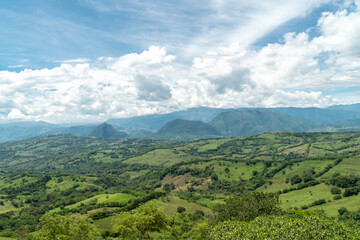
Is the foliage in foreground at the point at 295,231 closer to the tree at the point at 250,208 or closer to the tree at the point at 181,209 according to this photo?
the tree at the point at 250,208

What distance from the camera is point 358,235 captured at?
48.1m

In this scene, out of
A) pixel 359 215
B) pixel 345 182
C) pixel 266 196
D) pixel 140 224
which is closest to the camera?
pixel 140 224

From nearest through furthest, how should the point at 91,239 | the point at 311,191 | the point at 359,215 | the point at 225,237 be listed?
1. the point at 225,237
2. the point at 91,239
3. the point at 359,215
4. the point at 311,191

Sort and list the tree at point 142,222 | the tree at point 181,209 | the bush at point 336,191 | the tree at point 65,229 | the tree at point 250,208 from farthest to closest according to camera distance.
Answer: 1. the tree at point 181,209
2. the bush at point 336,191
3. the tree at point 250,208
4. the tree at point 142,222
5. the tree at point 65,229

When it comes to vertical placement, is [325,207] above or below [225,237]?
below

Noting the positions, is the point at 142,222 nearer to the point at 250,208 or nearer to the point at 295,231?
the point at 250,208

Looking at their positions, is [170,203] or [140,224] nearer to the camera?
[140,224]

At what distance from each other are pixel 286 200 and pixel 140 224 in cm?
15555

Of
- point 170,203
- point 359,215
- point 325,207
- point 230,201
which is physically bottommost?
point 170,203

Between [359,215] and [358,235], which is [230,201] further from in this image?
[359,215]

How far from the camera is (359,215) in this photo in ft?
346

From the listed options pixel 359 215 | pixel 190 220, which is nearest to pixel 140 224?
pixel 190 220

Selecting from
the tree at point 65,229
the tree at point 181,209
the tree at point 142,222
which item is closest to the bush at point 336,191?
the tree at point 181,209

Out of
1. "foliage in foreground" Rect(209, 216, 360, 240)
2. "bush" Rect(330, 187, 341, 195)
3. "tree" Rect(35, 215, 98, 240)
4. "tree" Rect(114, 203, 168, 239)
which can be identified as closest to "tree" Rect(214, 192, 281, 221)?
"foliage in foreground" Rect(209, 216, 360, 240)
